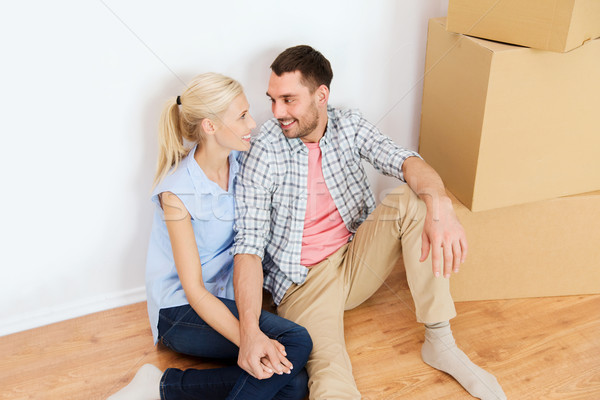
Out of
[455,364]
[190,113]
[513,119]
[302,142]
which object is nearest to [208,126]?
[190,113]

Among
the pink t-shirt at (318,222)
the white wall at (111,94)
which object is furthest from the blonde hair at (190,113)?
the pink t-shirt at (318,222)

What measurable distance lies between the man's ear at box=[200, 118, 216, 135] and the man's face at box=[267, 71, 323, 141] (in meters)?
0.16

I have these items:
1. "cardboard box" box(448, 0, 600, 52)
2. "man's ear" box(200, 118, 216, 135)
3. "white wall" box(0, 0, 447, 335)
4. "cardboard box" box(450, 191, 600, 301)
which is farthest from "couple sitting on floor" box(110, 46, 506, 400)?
"cardboard box" box(448, 0, 600, 52)

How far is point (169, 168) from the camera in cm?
136

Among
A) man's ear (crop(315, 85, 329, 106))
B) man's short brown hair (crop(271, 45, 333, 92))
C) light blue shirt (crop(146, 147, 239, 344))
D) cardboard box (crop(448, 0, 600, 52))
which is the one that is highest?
cardboard box (crop(448, 0, 600, 52))

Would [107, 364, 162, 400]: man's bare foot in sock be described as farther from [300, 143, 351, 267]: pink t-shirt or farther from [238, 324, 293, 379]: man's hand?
[300, 143, 351, 267]: pink t-shirt

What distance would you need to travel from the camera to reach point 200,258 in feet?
4.70

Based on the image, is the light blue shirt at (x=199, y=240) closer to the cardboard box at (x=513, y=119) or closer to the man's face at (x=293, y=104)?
the man's face at (x=293, y=104)

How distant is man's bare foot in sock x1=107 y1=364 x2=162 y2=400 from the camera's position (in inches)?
50.8

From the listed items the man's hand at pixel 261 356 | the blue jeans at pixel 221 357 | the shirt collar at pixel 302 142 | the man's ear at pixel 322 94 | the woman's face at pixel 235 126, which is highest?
the man's ear at pixel 322 94

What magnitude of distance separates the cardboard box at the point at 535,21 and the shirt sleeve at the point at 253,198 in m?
0.62

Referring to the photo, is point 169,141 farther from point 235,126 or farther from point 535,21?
point 535,21

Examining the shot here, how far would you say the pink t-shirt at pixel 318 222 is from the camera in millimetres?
1463

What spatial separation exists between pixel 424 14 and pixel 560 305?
3.16 ft
